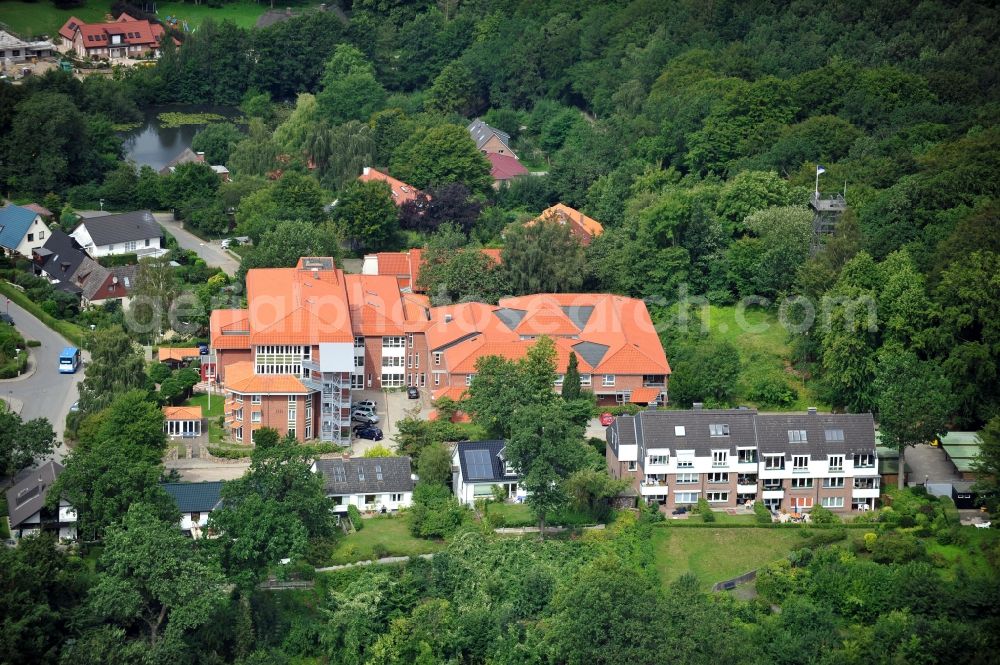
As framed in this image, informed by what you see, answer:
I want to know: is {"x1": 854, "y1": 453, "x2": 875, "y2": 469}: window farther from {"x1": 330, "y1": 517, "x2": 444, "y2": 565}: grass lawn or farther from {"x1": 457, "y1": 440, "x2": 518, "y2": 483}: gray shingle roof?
{"x1": 330, "y1": 517, "x2": 444, "y2": 565}: grass lawn

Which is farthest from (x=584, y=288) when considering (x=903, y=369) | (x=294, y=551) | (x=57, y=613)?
(x=57, y=613)

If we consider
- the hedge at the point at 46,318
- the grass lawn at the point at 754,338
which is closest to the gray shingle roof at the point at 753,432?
the grass lawn at the point at 754,338

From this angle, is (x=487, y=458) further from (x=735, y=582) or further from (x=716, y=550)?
(x=735, y=582)

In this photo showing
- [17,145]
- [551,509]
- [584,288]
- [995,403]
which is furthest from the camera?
[17,145]

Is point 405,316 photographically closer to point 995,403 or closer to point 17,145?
point 995,403

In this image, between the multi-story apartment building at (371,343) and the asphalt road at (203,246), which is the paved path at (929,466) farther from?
the asphalt road at (203,246)

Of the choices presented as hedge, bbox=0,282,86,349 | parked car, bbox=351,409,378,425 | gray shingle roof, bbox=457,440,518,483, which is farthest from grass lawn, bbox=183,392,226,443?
gray shingle roof, bbox=457,440,518,483
